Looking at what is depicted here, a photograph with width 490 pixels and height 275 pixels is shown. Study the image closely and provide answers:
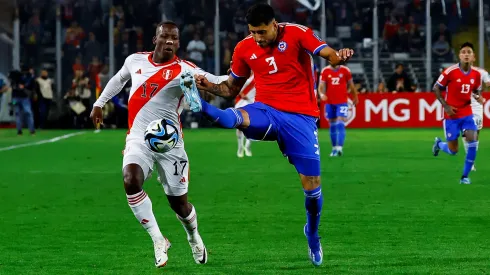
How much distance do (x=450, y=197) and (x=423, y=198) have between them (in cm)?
40

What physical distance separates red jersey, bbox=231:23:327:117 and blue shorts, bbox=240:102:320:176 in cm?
9

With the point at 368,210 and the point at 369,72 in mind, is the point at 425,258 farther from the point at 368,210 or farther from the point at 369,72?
the point at 369,72

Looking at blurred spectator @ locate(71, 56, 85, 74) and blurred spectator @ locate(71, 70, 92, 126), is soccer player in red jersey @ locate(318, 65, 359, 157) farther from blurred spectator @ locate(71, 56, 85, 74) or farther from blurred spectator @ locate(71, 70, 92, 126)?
blurred spectator @ locate(71, 56, 85, 74)

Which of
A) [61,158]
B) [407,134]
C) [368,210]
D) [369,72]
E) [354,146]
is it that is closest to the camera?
[368,210]

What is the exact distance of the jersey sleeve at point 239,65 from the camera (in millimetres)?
9008

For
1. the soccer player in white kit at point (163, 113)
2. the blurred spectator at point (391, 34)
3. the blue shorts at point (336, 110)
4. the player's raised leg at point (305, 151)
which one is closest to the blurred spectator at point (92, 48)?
the blurred spectator at point (391, 34)

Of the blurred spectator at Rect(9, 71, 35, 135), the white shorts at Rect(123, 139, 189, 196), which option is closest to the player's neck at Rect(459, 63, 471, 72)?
the white shorts at Rect(123, 139, 189, 196)

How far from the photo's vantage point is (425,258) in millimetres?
8805

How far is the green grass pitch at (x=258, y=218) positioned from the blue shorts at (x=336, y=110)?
6.26 feet

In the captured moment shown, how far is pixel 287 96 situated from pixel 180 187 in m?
1.16

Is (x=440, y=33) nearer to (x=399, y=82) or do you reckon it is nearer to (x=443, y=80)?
(x=399, y=82)

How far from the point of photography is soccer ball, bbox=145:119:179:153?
8273mm

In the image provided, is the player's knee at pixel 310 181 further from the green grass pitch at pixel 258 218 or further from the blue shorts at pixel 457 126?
the blue shorts at pixel 457 126

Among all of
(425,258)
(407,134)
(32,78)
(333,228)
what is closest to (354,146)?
(407,134)
